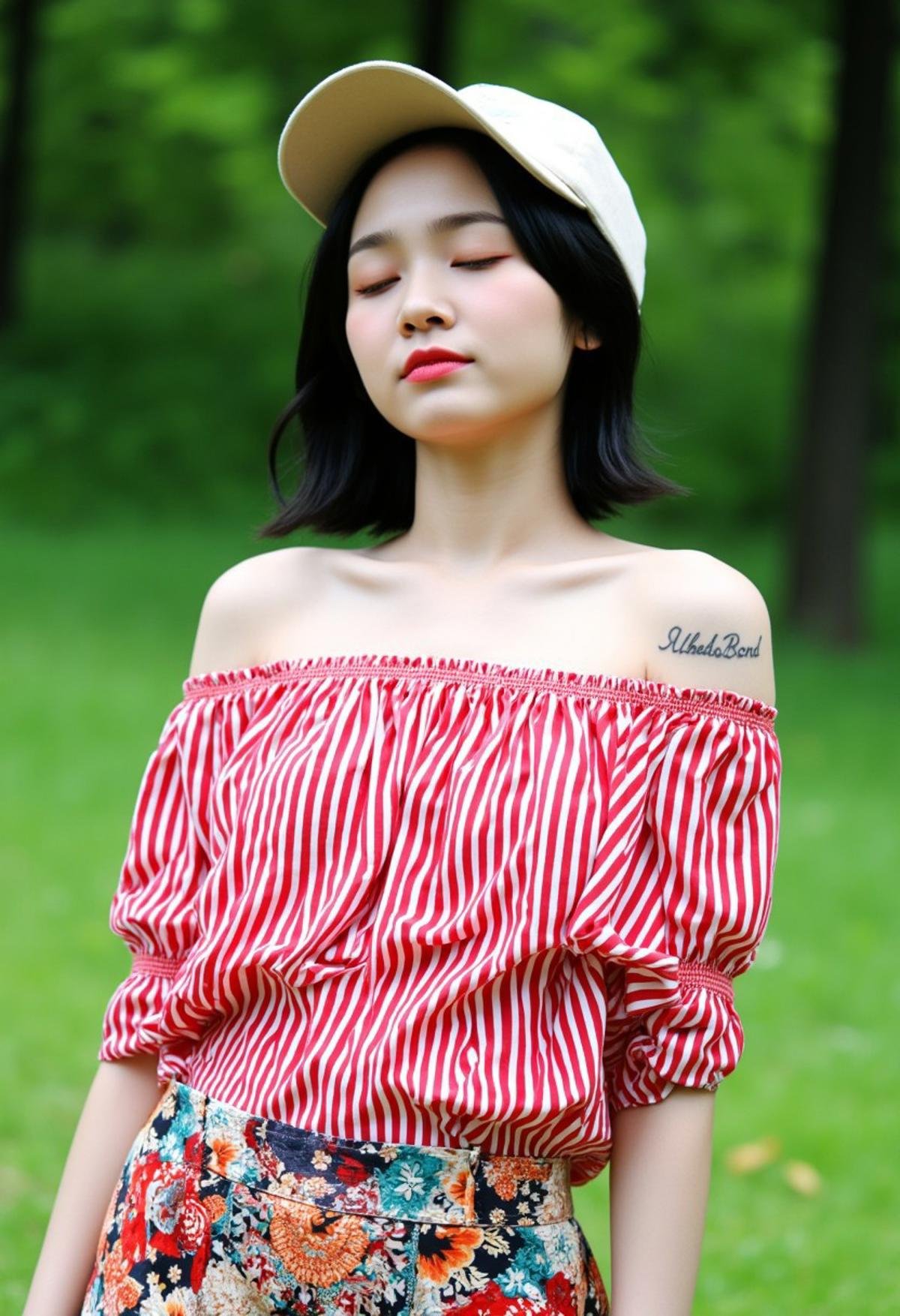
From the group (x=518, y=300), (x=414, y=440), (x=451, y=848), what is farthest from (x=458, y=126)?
(x=451, y=848)

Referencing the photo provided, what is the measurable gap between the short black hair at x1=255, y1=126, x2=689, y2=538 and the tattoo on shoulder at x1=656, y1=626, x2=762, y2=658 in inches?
11.6

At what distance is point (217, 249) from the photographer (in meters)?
21.9

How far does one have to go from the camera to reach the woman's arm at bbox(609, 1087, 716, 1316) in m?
1.94

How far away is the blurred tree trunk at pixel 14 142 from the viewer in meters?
16.2

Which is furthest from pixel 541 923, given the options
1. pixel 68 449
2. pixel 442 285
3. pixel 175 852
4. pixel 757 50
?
pixel 68 449

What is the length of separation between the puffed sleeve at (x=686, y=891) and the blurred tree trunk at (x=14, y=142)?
1565 centimetres

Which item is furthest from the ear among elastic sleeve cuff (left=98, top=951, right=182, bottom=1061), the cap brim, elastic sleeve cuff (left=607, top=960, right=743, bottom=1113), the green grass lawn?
the green grass lawn

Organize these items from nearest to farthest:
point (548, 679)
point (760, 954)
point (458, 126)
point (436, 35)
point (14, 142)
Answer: point (548, 679), point (458, 126), point (760, 954), point (436, 35), point (14, 142)

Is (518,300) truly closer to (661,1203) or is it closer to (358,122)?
(358,122)

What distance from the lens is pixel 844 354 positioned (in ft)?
37.8

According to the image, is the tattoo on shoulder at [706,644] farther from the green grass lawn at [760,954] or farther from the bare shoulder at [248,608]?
the green grass lawn at [760,954]

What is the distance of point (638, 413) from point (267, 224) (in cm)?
2031

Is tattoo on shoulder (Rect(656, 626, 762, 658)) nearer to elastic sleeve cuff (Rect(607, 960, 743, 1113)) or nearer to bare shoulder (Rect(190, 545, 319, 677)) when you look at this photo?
elastic sleeve cuff (Rect(607, 960, 743, 1113))

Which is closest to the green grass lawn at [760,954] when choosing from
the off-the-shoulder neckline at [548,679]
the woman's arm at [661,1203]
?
the woman's arm at [661,1203]
